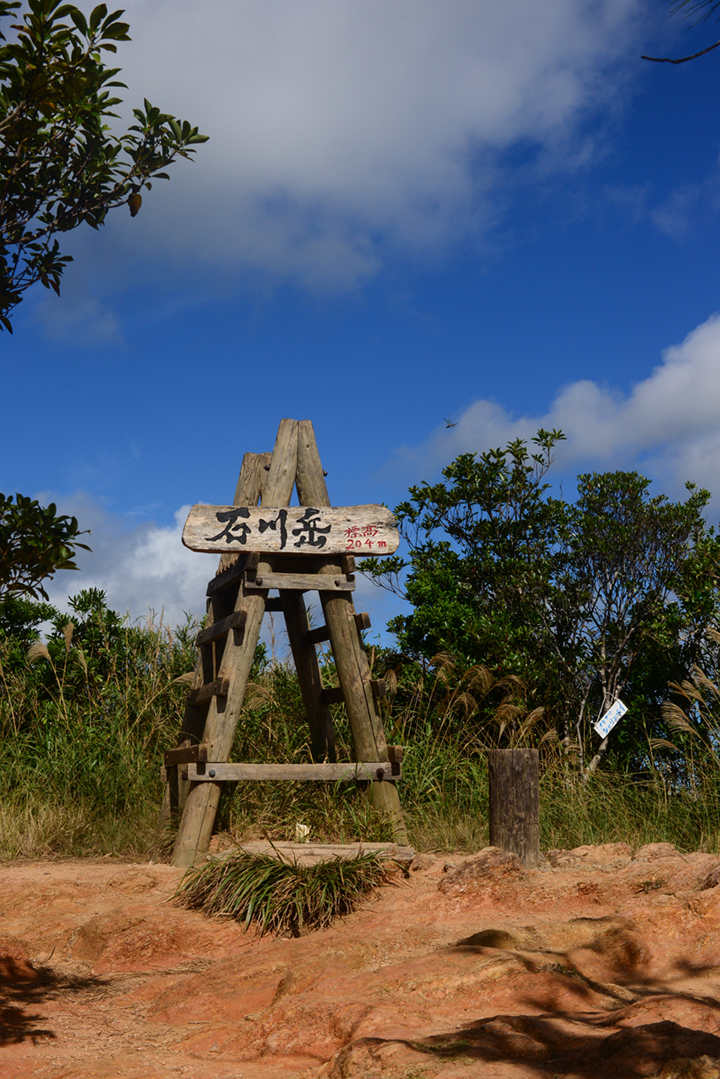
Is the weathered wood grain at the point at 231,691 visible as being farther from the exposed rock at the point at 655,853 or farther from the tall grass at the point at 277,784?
the exposed rock at the point at 655,853

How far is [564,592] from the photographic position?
30.8 ft

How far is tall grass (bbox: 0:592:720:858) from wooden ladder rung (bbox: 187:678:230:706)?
1.71 ft

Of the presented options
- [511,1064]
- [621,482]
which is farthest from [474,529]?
[511,1064]

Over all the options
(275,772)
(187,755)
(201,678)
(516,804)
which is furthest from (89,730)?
(516,804)

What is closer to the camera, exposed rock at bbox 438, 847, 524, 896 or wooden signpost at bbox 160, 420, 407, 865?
exposed rock at bbox 438, 847, 524, 896

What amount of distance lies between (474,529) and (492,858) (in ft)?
17.4

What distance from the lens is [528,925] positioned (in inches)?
161

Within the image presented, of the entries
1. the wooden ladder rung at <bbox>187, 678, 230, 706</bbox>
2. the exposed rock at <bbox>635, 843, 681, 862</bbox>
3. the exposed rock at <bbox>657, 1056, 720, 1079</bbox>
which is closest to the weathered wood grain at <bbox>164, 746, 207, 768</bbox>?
the wooden ladder rung at <bbox>187, 678, 230, 706</bbox>

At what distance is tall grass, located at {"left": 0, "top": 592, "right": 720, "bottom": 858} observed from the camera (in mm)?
6410

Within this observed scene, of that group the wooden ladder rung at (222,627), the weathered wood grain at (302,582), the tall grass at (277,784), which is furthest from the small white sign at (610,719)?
the wooden ladder rung at (222,627)

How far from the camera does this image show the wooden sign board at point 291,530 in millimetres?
6336

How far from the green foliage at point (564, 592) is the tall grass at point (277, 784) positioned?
1.53ft

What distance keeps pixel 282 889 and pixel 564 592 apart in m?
5.36

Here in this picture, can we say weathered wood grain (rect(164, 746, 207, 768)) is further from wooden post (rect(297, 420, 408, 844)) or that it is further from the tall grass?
wooden post (rect(297, 420, 408, 844))
